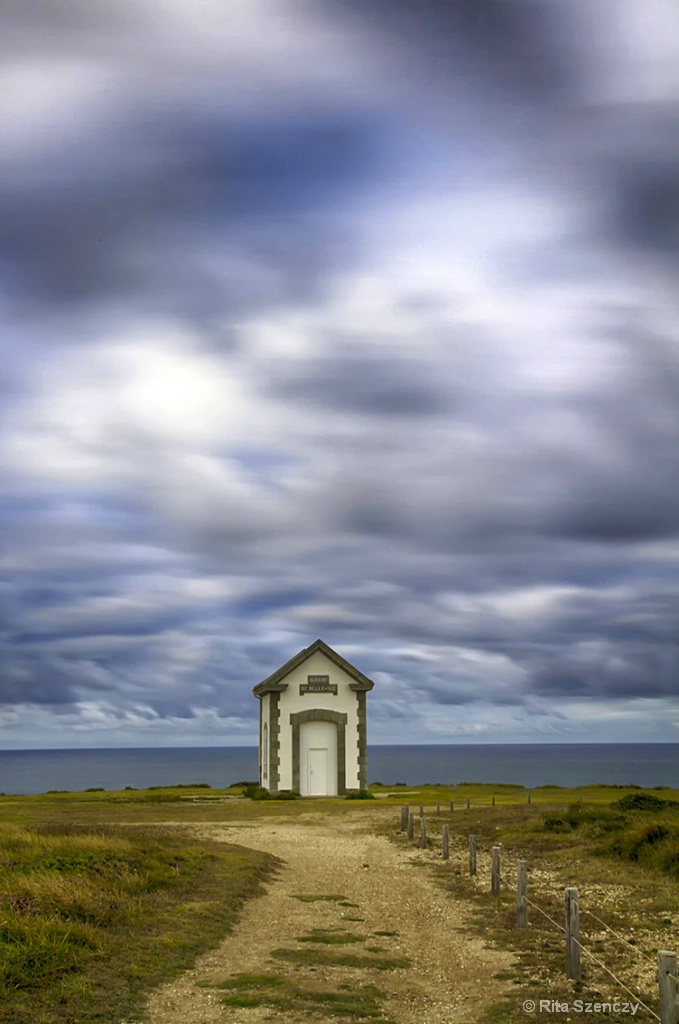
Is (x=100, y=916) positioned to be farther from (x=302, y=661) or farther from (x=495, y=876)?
(x=302, y=661)

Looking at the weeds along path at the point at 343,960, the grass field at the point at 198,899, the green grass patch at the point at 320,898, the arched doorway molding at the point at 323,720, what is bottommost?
the green grass patch at the point at 320,898

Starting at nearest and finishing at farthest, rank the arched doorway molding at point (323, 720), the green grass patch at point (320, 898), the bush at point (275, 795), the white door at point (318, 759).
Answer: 1. the green grass patch at point (320, 898)
2. the bush at point (275, 795)
3. the arched doorway molding at point (323, 720)
4. the white door at point (318, 759)

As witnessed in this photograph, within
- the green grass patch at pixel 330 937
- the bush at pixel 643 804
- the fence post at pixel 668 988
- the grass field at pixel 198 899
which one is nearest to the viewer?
the fence post at pixel 668 988

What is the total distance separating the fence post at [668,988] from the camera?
971 cm

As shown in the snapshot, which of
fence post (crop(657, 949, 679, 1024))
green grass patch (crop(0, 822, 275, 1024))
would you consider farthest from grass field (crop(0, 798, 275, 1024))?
fence post (crop(657, 949, 679, 1024))

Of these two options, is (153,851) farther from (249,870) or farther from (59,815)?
(59,815)

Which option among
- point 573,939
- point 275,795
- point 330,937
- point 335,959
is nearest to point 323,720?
point 275,795

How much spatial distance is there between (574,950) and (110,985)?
6156 millimetres

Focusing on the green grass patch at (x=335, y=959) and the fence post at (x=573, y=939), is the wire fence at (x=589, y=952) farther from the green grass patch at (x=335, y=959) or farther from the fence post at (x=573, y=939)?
the green grass patch at (x=335, y=959)

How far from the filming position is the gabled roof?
167ft

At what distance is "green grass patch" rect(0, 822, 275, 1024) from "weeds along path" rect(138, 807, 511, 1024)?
530 mm

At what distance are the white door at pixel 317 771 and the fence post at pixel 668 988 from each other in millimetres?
42549

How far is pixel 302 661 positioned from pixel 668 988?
138ft

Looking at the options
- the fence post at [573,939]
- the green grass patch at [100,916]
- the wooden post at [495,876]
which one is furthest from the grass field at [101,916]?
the fence post at [573,939]
